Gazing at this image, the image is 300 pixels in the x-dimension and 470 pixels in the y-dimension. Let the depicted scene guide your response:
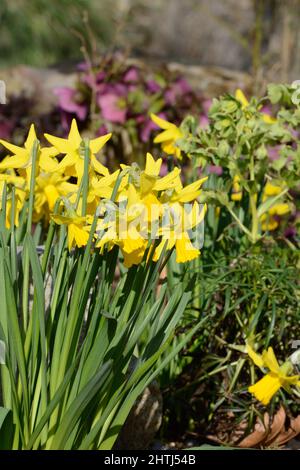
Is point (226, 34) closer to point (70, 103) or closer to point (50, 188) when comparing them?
point (70, 103)

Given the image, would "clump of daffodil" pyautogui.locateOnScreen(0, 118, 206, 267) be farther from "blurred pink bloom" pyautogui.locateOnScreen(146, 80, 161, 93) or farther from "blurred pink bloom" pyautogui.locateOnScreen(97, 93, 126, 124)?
"blurred pink bloom" pyautogui.locateOnScreen(146, 80, 161, 93)

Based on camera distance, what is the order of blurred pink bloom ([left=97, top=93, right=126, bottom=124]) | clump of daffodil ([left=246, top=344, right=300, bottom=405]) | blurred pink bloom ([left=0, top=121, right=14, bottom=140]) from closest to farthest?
clump of daffodil ([left=246, top=344, right=300, bottom=405])
blurred pink bloom ([left=97, top=93, right=126, bottom=124])
blurred pink bloom ([left=0, top=121, right=14, bottom=140])

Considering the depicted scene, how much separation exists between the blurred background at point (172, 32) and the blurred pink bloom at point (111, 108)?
54.1 inches

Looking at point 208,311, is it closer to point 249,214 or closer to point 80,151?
point 249,214

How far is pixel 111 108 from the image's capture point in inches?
140

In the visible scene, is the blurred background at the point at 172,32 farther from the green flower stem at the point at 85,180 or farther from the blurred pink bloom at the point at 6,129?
the green flower stem at the point at 85,180

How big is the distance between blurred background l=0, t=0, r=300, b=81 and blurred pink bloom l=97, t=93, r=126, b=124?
1374 millimetres

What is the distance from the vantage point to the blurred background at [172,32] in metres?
5.32

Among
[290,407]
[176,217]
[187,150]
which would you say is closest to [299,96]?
[187,150]

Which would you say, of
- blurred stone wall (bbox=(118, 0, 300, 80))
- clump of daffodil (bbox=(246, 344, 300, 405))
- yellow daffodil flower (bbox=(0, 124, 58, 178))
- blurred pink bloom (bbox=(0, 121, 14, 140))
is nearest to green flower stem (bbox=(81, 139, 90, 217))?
yellow daffodil flower (bbox=(0, 124, 58, 178))

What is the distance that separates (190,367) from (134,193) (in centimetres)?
71

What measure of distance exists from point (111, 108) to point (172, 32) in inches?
130

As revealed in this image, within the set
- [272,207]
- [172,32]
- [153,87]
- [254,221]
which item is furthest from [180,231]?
[172,32]

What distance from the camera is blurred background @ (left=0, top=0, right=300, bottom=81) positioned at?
5.32 metres
